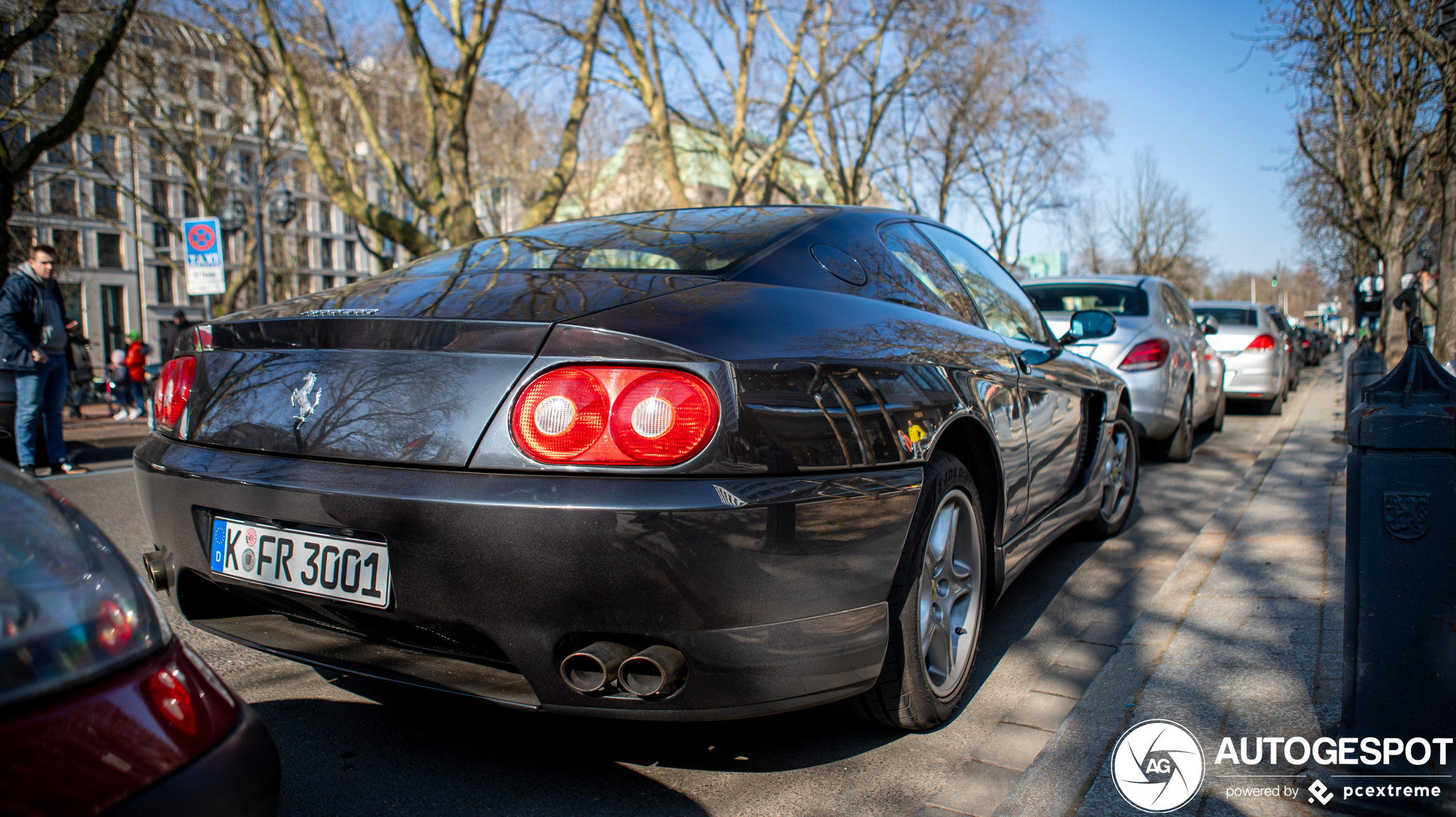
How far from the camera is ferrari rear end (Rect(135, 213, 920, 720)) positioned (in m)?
1.89

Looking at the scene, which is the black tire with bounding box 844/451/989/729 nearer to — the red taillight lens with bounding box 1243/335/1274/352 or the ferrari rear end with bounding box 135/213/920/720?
the ferrari rear end with bounding box 135/213/920/720

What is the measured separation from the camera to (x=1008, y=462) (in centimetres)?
309

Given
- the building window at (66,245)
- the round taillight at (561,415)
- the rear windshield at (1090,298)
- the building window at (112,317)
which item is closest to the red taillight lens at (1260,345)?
the rear windshield at (1090,298)

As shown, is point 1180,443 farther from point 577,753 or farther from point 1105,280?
point 577,753

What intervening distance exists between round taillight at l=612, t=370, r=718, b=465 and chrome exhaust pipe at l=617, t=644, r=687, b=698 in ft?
1.25

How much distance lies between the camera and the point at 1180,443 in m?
7.49

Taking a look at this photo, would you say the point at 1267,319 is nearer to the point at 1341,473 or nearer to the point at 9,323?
the point at 1341,473

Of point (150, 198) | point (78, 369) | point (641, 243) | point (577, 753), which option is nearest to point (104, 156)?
point (78, 369)

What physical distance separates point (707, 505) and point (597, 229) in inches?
59.4

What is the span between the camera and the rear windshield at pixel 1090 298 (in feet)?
24.4

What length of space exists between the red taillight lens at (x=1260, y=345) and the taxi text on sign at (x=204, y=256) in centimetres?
1245

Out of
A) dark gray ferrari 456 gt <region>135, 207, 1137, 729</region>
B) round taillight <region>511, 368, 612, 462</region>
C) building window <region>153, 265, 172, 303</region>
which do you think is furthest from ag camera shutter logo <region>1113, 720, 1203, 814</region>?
building window <region>153, 265, 172, 303</region>

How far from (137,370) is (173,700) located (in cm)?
1745

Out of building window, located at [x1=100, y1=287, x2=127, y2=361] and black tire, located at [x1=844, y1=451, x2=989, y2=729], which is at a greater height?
building window, located at [x1=100, y1=287, x2=127, y2=361]
